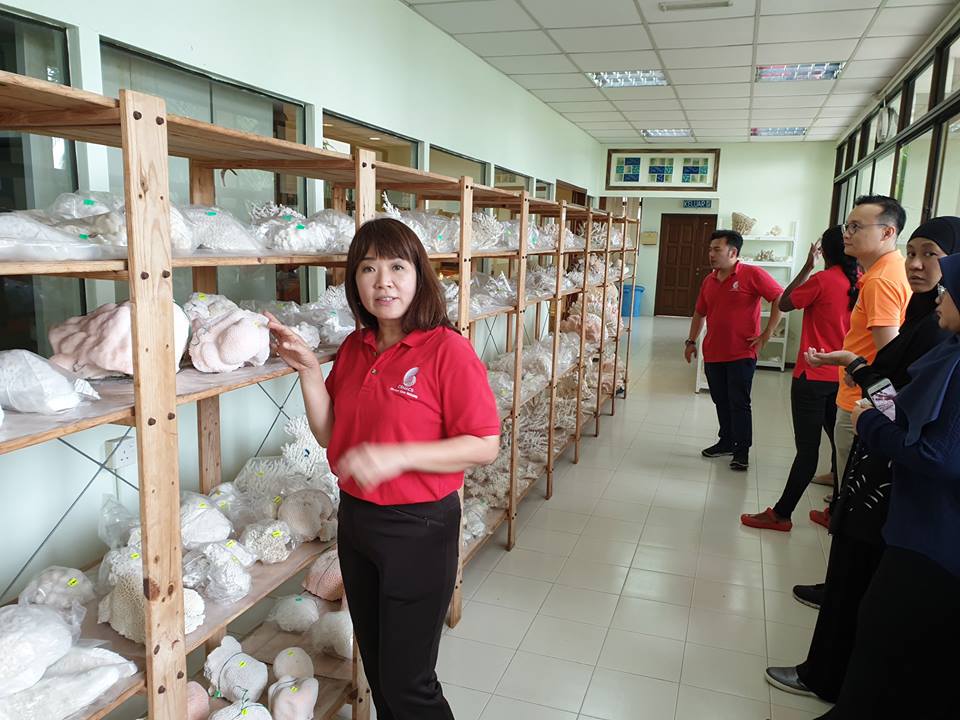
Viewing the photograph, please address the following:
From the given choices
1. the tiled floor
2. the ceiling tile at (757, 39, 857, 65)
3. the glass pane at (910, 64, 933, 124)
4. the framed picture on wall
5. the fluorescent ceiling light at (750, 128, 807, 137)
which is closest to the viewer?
the tiled floor

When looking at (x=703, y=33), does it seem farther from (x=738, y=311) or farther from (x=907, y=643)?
(x=907, y=643)

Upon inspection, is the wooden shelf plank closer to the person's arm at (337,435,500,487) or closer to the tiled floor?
the person's arm at (337,435,500,487)

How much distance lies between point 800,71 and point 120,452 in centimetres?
588

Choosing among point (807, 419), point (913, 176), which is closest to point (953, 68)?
point (913, 176)

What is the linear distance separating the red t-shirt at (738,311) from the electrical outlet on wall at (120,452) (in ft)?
12.5

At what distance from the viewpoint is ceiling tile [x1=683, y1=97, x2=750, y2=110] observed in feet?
22.7

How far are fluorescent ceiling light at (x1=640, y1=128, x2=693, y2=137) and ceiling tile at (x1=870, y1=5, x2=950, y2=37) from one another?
4.37 meters

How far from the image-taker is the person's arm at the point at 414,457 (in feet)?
4.69

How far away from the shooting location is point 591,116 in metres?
7.85

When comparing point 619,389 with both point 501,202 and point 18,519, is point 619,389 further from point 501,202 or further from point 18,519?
point 18,519

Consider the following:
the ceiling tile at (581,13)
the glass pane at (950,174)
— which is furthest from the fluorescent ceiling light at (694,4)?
the glass pane at (950,174)

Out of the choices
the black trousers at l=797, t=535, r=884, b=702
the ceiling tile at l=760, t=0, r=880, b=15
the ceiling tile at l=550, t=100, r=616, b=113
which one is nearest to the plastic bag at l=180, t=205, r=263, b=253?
the black trousers at l=797, t=535, r=884, b=702

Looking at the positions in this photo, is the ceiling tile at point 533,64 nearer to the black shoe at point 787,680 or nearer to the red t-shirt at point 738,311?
the red t-shirt at point 738,311

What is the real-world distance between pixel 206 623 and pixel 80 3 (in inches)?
71.9
